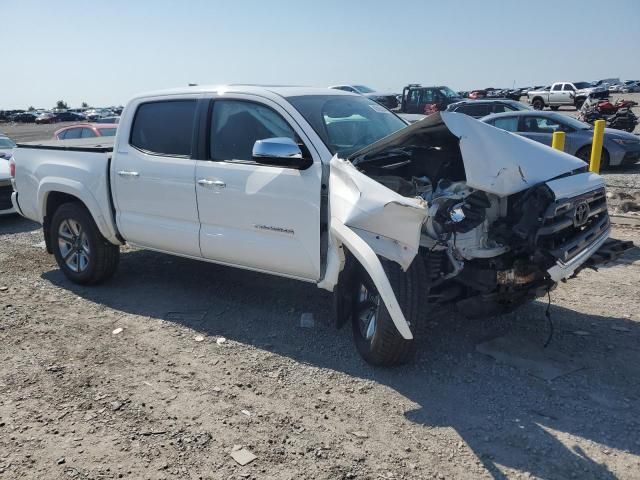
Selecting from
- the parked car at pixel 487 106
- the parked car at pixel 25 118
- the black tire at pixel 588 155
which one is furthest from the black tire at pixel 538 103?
the parked car at pixel 25 118

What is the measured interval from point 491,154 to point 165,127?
2996 millimetres

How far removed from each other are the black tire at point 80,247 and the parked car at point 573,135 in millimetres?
9503

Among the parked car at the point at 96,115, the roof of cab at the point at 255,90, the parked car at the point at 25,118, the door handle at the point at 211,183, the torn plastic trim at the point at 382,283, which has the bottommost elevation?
the parked car at the point at 25,118

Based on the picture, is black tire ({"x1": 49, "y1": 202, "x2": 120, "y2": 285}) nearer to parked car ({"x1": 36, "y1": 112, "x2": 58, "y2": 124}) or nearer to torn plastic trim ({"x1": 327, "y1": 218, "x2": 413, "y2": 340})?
torn plastic trim ({"x1": 327, "y1": 218, "x2": 413, "y2": 340})

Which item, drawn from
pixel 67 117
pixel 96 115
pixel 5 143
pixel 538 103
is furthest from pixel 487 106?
pixel 67 117

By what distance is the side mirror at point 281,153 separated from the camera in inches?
165

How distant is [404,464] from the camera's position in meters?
3.12

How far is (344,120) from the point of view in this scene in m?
4.87

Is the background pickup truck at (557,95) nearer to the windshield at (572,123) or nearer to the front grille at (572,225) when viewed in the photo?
the windshield at (572,123)

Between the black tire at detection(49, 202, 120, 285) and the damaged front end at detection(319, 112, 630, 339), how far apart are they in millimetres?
2802

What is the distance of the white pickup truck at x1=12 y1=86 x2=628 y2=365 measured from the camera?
3.75 m

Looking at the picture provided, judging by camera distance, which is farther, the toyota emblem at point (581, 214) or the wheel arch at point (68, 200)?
the wheel arch at point (68, 200)

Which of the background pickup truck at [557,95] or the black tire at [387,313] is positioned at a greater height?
the background pickup truck at [557,95]

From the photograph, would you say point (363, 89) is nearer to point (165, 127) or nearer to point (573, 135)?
point (573, 135)
